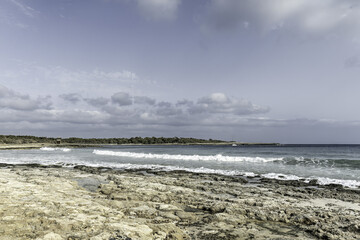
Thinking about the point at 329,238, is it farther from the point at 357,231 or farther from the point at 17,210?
the point at 17,210

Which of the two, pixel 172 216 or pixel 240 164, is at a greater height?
pixel 172 216

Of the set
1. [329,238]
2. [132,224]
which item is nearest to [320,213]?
[329,238]

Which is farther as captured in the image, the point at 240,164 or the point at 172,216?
the point at 240,164

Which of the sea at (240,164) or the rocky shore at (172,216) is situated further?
the sea at (240,164)

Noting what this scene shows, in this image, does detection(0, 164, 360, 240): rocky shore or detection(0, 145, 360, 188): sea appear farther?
detection(0, 145, 360, 188): sea

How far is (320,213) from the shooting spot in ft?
23.0

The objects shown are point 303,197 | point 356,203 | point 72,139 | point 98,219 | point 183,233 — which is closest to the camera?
point 183,233

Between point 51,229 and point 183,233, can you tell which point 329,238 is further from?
point 51,229

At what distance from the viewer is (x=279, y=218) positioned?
6.52 meters

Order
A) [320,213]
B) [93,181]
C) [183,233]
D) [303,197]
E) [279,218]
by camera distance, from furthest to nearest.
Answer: [93,181]
[303,197]
[320,213]
[279,218]
[183,233]

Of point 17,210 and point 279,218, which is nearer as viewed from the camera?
point 17,210

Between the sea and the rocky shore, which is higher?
the rocky shore

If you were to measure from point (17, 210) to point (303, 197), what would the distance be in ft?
32.3

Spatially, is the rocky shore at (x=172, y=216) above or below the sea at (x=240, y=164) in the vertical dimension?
above
